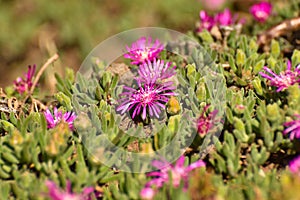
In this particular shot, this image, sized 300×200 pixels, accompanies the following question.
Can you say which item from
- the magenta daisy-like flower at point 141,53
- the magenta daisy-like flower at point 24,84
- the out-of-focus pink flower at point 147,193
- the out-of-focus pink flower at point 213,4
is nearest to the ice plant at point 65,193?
the out-of-focus pink flower at point 147,193

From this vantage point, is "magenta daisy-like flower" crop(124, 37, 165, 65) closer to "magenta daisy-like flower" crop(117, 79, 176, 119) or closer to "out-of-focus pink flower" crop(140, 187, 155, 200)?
"magenta daisy-like flower" crop(117, 79, 176, 119)

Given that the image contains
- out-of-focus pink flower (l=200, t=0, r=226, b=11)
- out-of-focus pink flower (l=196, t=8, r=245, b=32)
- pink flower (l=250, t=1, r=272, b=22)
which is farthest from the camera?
out-of-focus pink flower (l=200, t=0, r=226, b=11)

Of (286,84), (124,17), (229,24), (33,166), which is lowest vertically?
(33,166)

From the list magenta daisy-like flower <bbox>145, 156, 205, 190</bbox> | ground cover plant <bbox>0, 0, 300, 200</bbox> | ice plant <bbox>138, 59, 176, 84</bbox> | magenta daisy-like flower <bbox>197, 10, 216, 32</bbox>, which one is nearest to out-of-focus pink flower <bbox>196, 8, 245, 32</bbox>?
magenta daisy-like flower <bbox>197, 10, 216, 32</bbox>

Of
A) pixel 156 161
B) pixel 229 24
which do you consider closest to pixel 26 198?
pixel 156 161

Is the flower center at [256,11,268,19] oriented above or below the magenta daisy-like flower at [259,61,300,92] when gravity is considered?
above

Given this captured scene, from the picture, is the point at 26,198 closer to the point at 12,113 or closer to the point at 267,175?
the point at 12,113

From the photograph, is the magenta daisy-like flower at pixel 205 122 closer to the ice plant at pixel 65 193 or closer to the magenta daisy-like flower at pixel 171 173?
the magenta daisy-like flower at pixel 171 173
